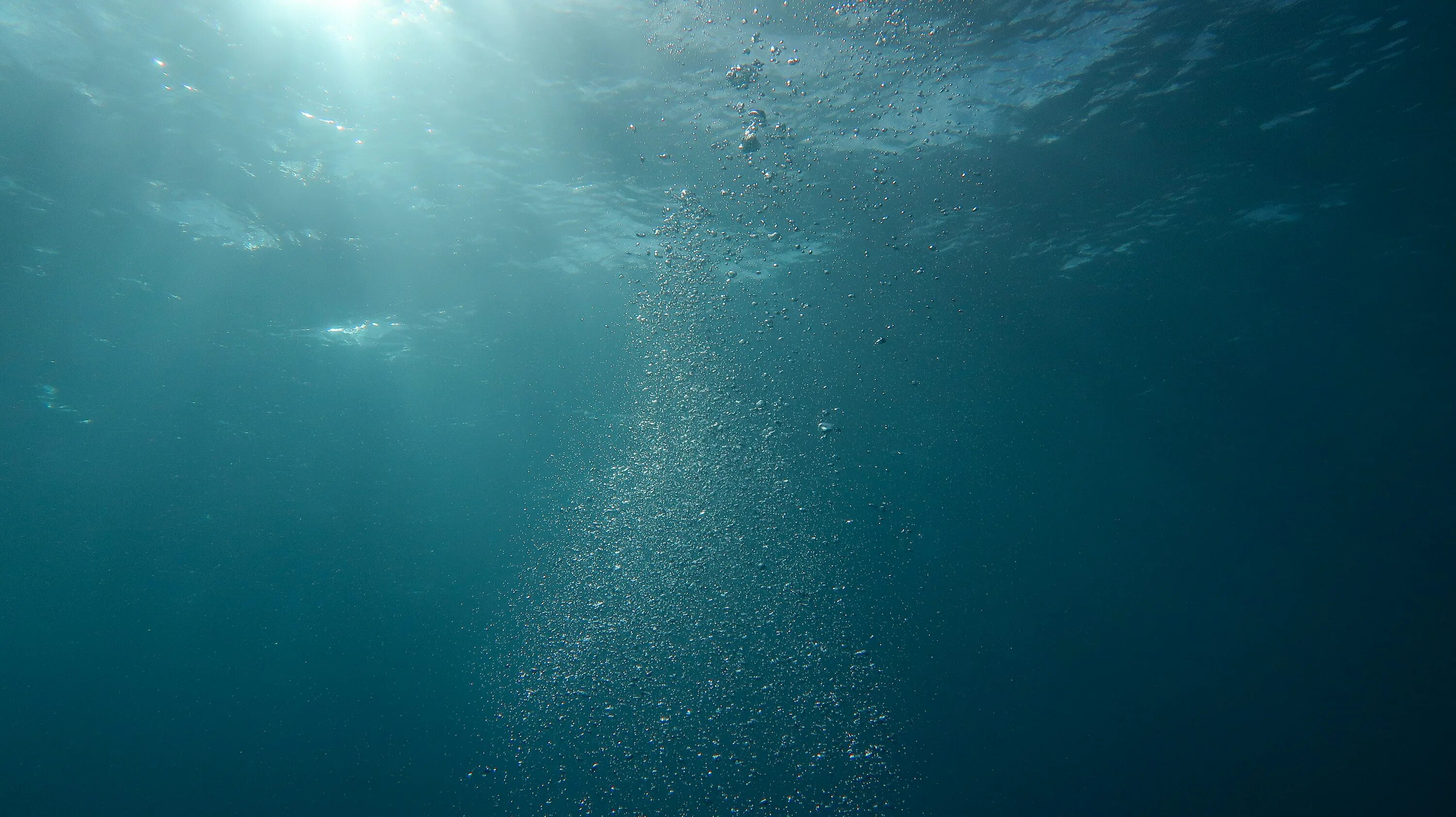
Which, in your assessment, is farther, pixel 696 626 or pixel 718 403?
pixel 696 626

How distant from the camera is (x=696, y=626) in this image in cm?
2766

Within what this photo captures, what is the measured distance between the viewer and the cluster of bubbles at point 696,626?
17188 millimetres

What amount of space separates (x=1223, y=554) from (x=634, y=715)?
37.6 meters

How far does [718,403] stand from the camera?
755 inches

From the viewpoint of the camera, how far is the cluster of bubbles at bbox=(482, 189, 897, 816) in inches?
677

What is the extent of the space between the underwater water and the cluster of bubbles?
0.28m

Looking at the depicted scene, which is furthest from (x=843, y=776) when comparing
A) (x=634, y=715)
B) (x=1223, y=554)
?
(x=1223, y=554)

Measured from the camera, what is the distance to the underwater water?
9.20 metres

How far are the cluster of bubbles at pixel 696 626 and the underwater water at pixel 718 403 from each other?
0.93 ft

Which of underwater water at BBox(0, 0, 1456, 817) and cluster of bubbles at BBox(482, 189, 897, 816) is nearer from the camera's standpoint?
underwater water at BBox(0, 0, 1456, 817)

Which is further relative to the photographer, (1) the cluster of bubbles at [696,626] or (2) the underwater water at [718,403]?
(1) the cluster of bubbles at [696,626]

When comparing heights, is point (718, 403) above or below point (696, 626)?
above

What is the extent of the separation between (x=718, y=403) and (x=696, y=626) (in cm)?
1358

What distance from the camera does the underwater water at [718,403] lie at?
30.2ft
